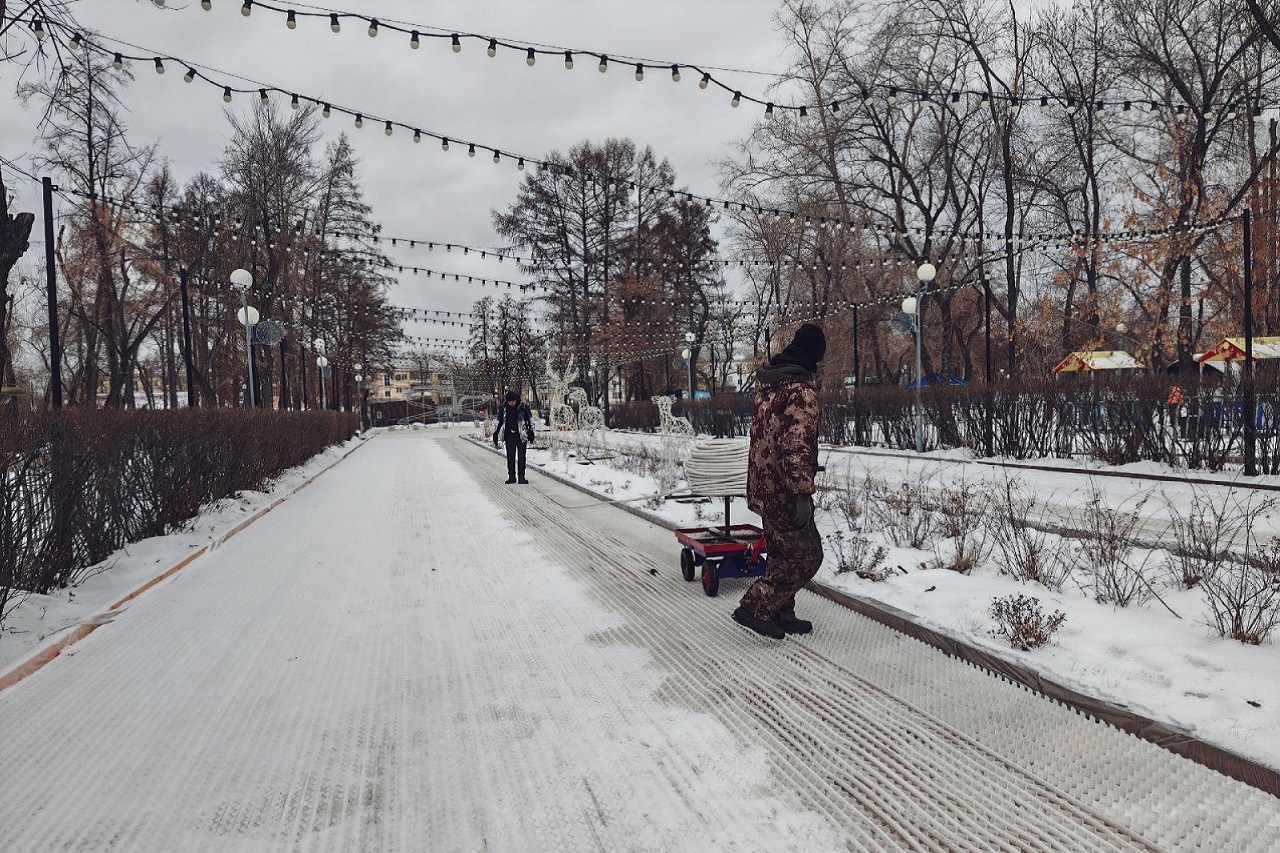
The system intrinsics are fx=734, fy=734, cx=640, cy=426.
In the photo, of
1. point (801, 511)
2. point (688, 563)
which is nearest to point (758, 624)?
point (801, 511)

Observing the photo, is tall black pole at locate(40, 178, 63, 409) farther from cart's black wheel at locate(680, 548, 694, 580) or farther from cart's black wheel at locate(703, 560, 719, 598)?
cart's black wheel at locate(703, 560, 719, 598)

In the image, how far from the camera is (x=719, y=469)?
627 centimetres

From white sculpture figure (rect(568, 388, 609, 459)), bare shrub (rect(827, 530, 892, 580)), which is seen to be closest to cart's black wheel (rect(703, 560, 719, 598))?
bare shrub (rect(827, 530, 892, 580))

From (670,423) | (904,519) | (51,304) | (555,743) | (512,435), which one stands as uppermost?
(51,304)

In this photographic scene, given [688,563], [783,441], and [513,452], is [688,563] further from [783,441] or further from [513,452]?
[513,452]

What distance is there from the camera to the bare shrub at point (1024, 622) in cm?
394

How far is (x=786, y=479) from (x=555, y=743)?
77.4 inches

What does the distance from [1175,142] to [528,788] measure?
1016 inches

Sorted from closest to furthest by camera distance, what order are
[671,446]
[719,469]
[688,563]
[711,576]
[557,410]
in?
[711,576], [688,563], [719,469], [671,446], [557,410]

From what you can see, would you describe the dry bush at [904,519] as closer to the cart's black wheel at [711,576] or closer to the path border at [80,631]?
the cart's black wheel at [711,576]

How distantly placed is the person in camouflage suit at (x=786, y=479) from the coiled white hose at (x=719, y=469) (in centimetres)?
165

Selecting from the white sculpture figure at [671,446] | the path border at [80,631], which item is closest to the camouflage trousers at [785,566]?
the path border at [80,631]

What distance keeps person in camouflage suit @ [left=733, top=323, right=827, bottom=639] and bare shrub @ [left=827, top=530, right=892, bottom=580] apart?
123 cm

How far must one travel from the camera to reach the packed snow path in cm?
245
